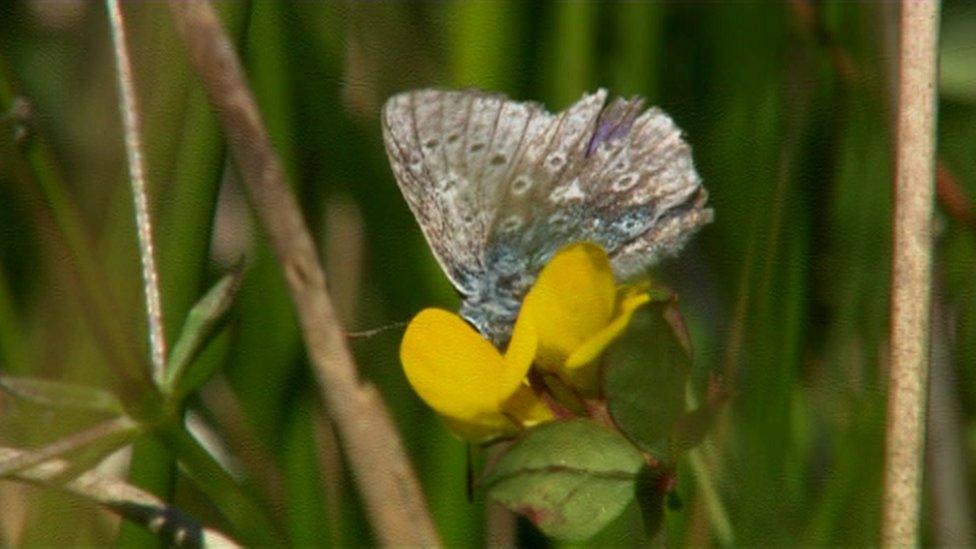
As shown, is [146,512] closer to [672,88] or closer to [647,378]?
[647,378]

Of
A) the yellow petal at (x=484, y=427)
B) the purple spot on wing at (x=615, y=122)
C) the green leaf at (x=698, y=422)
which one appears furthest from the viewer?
the purple spot on wing at (x=615, y=122)

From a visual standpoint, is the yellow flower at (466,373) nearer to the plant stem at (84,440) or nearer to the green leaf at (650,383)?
the green leaf at (650,383)

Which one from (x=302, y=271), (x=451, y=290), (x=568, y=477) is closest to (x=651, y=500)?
(x=568, y=477)

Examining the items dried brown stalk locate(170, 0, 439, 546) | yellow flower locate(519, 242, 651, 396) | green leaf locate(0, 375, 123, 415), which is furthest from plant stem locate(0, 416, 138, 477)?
yellow flower locate(519, 242, 651, 396)

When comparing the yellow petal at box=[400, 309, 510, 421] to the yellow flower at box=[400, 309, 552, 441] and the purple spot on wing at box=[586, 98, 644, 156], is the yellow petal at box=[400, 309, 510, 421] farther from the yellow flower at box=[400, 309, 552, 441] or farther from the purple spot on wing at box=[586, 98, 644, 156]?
the purple spot on wing at box=[586, 98, 644, 156]

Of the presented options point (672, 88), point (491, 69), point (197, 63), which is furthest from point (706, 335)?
point (197, 63)

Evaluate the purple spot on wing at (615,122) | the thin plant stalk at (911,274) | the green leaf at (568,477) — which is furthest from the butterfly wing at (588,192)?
the green leaf at (568,477)

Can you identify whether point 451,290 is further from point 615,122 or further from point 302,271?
point 302,271
